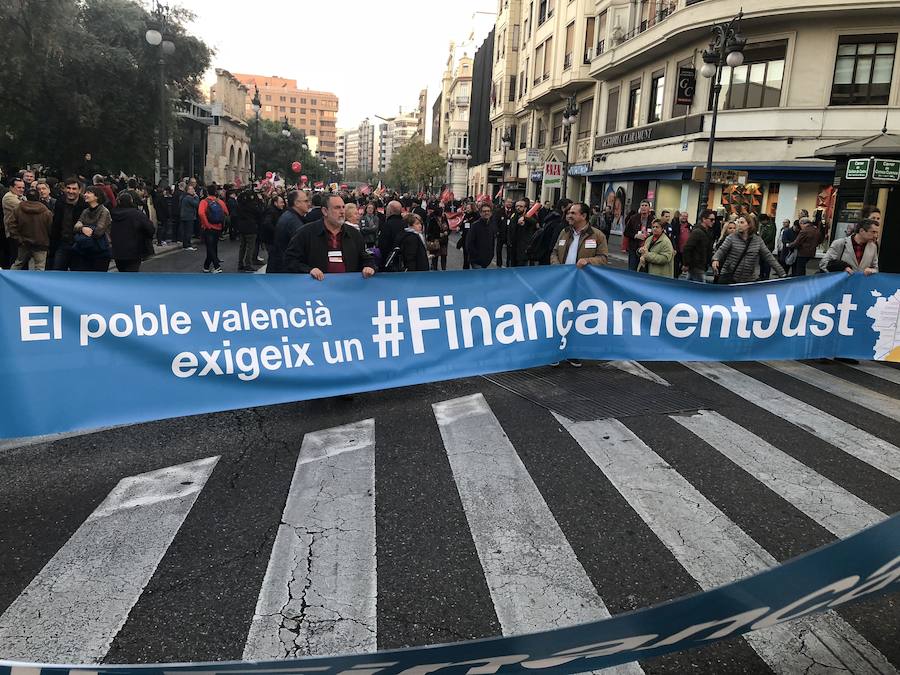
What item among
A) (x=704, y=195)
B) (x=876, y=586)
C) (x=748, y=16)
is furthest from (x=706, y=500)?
(x=748, y=16)

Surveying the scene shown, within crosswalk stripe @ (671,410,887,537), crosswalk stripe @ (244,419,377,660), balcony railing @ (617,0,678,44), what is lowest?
crosswalk stripe @ (244,419,377,660)

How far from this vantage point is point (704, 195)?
2106 cm

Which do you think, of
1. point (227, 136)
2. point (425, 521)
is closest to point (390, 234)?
point (425, 521)

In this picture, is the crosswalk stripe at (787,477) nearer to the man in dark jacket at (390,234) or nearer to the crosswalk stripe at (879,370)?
the crosswalk stripe at (879,370)

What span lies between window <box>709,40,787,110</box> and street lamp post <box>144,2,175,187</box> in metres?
20.0

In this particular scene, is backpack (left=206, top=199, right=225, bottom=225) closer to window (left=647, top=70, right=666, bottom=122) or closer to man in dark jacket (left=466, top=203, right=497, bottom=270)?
man in dark jacket (left=466, top=203, right=497, bottom=270)

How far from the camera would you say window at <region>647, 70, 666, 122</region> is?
32.4 meters

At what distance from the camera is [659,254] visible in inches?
411

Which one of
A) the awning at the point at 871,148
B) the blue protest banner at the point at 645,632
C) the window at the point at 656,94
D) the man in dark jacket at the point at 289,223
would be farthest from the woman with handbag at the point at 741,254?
the window at the point at 656,94

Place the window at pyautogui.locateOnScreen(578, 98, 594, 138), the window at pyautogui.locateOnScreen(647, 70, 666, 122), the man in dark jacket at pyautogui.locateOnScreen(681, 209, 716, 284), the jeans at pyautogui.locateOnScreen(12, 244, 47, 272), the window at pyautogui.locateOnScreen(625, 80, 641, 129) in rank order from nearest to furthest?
the jeans at pyautogui.locateOnScreen(12, 244, 47, 272) < the man in dark jacket at pyautogui.locateOnScreen(681, 209, 716, 284) < the window at pyautogui.locateOnScreen(647, 70, 666, 122) < the window at pyautogui.locateOnScreen(625, 80, 641, 129) < the window at pyautogui.locateOnScreen(578, 98, 594, 138)

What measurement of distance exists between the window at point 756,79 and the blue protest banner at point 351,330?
2089 cm

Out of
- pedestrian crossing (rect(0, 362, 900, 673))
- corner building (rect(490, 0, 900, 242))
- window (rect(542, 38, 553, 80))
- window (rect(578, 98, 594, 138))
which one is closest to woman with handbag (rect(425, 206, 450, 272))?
corner building (rect(490, 0, 900, 242))

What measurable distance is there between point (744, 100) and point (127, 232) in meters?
24.1

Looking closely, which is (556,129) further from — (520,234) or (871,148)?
(520,234)
